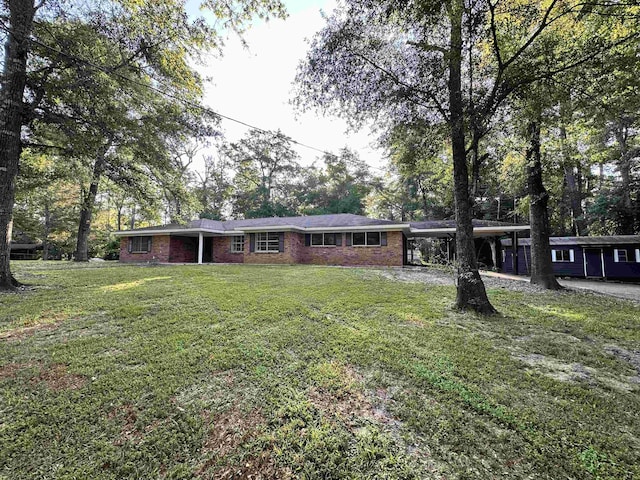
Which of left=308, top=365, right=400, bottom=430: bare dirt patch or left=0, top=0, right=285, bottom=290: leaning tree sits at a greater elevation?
left=0, top=0, right=285, bottom=290: leaning tree

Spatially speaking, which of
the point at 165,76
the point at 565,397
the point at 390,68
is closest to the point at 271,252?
the point at 165,76

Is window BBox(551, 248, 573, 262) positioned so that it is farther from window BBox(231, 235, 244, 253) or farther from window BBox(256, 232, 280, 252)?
window BBox(231, 235, 244, 253)

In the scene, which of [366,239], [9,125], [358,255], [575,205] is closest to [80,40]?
[9,125]

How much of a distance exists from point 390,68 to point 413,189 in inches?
849

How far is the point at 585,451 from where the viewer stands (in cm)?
185

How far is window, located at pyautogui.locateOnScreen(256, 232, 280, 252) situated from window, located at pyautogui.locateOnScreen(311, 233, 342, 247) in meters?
2.18

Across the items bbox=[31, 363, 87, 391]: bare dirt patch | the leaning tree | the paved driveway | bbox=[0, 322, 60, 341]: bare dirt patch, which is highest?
the leaning tree

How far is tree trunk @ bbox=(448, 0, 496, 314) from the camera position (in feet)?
17.9

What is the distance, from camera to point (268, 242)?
53.3 feet

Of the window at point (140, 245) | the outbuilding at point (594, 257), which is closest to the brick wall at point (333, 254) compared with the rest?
the outbuilding at point (594, 257)

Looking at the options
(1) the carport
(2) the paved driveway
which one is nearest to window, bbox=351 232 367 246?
(1) the carport

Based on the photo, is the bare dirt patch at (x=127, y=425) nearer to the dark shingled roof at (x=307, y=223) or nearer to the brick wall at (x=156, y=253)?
the dark shingled roof at (x=307, y=223)

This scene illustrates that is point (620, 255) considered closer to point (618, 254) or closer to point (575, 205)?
point (618, 254)

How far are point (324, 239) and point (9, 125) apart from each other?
41.5 ft
